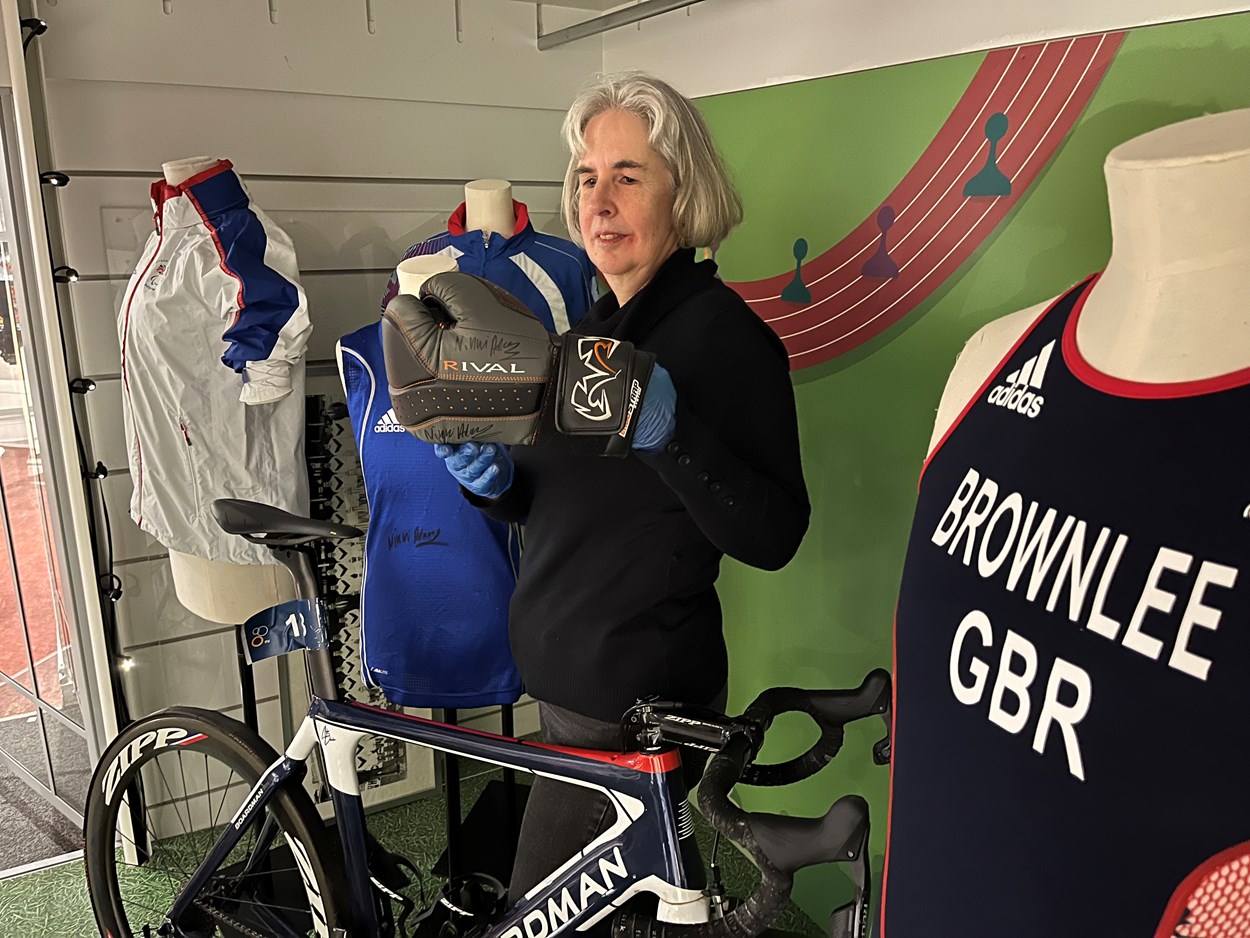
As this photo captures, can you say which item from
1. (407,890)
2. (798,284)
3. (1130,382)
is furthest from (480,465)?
(407,890)

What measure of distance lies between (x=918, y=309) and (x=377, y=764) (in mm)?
1798

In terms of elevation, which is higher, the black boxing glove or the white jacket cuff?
the black boxing glove

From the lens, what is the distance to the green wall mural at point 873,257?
4.18ft

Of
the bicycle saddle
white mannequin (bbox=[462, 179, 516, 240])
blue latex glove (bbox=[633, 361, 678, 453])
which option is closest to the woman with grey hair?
blue latex glove (bbox=[633, 361, 678, 453])

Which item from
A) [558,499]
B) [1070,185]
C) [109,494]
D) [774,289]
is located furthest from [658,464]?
[109,494]

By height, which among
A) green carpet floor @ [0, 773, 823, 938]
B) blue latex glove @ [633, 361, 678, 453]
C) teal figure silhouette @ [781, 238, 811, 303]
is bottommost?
green carpet floor @ [0, 773, 823, 938]

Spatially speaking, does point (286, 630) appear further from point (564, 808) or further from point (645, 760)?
point (645, 760)

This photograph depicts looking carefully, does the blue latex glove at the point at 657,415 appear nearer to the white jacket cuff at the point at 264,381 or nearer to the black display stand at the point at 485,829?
the black display stand at the point at 485,829

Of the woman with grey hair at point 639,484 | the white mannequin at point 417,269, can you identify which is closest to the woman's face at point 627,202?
the woman with grey hair at point 639,484

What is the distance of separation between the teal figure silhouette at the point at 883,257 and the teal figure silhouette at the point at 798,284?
0.66 ft

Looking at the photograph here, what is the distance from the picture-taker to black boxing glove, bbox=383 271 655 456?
1.00 metres

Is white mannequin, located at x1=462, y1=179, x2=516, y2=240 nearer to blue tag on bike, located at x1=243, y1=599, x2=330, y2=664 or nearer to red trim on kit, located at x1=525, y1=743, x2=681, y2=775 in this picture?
blue tag on bike, located at x1=243, y1=599, x2=330, y2=664

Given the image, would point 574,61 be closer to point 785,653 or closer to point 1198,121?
point 785,653

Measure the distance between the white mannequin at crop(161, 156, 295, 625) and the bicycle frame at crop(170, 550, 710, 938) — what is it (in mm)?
617
